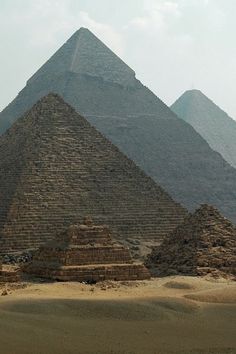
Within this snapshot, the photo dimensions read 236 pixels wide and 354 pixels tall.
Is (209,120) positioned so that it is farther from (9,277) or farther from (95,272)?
(9,277)

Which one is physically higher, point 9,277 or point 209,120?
point 209,120

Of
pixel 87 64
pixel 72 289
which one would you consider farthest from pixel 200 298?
pixel 87 64

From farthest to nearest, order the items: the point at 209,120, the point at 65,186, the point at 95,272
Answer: the point at 209,120 < the point at 65,186 < the point at 95,272

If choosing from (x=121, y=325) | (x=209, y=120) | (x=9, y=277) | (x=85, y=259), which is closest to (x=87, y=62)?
(x=209, y=120)

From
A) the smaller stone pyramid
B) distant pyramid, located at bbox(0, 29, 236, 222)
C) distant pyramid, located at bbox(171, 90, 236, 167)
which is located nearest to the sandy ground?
the smaller stone pyramid

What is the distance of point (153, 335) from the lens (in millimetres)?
15625

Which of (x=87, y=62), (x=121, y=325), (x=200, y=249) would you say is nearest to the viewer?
(x=121, y=325)

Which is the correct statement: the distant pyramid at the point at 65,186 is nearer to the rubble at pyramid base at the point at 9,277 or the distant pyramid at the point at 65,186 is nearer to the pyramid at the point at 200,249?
the pyramid at the point at 200,249

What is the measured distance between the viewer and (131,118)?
224 feet

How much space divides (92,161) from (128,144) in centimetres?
2032

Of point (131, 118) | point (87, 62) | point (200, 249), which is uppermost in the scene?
point (87, 62)

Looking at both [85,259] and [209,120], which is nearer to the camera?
[85,259]

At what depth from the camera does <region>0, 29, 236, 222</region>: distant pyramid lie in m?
64.9

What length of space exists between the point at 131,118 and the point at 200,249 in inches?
1562
